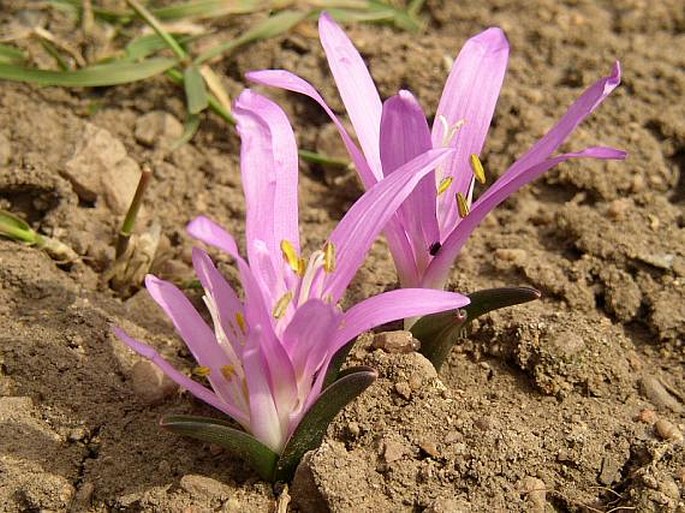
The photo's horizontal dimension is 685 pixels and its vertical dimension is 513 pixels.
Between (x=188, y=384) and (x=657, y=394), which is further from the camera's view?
(x=657, y=394)

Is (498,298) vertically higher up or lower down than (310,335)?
higher up

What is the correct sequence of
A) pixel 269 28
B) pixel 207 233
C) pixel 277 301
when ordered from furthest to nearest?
pixel 269 28, pixel 277 301, pixel 207 233

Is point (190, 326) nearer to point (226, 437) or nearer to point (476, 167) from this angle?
point (226, 437)

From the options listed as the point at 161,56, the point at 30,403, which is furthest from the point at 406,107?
the point at 161,56

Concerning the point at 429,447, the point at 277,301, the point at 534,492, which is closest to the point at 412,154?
the point at 277,301

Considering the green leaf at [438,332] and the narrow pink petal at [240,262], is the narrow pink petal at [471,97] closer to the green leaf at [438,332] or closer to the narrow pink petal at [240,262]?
the green leaf at [438,332]

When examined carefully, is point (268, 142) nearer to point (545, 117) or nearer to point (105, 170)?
point (105, 170)

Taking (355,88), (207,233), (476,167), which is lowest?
(207,233)
